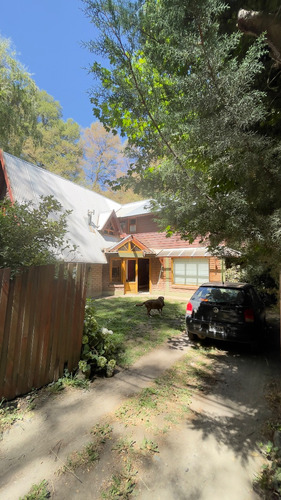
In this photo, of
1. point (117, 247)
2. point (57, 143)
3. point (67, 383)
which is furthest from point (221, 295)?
point (57, 143)

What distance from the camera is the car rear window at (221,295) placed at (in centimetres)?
489

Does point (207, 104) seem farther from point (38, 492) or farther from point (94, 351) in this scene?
point (94, 351)

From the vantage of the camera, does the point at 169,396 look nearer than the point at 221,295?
Yes

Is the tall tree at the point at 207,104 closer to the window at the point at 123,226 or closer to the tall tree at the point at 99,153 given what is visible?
the window at the point at 123,226

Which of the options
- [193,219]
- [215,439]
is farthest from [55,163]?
[215,439]

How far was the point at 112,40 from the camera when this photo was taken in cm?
225

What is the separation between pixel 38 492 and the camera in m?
1.83

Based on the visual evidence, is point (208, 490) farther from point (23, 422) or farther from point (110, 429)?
point (23, 422)

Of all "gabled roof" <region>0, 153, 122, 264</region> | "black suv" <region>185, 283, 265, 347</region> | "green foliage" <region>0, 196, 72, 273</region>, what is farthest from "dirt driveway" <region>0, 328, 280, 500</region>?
"gabled roof" <region>0, 153, 122, 264</region>

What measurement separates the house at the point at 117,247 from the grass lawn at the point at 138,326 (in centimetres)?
429

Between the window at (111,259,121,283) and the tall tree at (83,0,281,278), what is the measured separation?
504 inches

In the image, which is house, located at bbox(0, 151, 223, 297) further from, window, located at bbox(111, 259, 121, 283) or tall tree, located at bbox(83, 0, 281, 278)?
tall tree, located at bbox(83, 0, 281, 278)

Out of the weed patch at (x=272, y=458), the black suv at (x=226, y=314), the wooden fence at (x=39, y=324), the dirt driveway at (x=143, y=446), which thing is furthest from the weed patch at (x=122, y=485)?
the black suv at (x=226, y=314)

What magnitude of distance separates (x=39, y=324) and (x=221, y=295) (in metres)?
4.07
